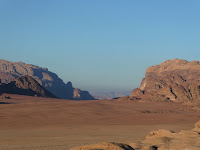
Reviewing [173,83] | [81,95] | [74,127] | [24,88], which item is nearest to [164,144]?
[74,127]

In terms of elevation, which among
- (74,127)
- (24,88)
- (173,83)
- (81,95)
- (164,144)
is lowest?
(74,127)

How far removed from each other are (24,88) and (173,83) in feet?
146

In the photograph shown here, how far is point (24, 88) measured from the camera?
106938 millimetres

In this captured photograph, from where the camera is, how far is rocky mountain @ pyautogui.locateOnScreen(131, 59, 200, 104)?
279 ft

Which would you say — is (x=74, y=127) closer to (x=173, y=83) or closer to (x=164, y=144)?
(x=164, y=144)

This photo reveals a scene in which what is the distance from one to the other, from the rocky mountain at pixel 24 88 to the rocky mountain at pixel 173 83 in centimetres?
2926

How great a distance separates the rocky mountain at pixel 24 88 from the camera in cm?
10369

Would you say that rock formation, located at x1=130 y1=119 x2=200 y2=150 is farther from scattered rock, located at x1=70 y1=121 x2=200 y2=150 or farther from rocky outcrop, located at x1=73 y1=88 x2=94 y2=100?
rocky outcrop, located at x1=73 y1=88 x2=94 y2=100

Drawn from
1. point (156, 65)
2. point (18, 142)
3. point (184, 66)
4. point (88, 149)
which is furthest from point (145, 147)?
point (156, 65)

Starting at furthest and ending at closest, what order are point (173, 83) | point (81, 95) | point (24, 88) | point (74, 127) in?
point (81, 95)
point (24, 88)
point (173, 83)
point (74, 127)

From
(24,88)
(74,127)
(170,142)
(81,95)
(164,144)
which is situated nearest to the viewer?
(164,144)

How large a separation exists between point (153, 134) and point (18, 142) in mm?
8450

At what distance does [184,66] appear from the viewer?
13912 cm

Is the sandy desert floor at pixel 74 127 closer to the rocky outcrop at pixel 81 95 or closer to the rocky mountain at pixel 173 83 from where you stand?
the rocky mountain at pixel 173 83
